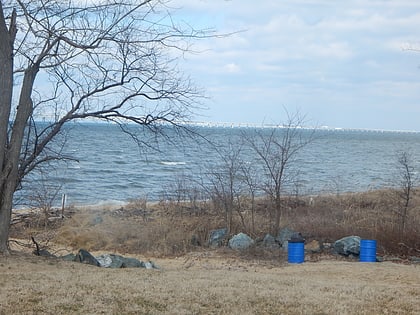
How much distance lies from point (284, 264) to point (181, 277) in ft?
15.1

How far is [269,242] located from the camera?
51.2ft

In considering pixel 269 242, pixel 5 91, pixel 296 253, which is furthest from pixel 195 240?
pixel 5 91

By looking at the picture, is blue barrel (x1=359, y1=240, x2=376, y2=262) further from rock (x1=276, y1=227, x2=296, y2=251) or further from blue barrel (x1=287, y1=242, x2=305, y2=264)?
rock (x1=276, y1=227, x2=296, y2=251)

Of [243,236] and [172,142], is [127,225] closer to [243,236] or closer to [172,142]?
[243,236]

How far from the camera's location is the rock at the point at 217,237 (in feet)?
53.1

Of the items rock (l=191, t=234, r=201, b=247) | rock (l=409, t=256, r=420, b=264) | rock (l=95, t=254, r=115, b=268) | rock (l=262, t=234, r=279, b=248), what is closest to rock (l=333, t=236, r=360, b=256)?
rock (l=409, t=256, r=420, b=264)

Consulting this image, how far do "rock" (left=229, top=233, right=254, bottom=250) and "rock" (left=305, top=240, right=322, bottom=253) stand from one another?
1385 millimetres

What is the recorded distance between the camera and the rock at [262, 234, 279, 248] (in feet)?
50.5

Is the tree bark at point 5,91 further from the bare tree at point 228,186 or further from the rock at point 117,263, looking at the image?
the bare tree at point 228,186

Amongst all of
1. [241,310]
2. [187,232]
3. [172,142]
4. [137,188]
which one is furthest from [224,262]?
[137,188]

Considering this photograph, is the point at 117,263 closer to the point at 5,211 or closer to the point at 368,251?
the point at 5,211

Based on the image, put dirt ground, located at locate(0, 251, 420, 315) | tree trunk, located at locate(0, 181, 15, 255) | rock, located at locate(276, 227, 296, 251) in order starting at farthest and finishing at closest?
rock, located at locate(276, 227, 296, 251)
tree trunk, located at locate(0, 181, 15, 255)
dirt ground, located at locate(0, 251, 420, 315)

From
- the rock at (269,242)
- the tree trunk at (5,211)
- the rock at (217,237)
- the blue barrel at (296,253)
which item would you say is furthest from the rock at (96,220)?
the tree trunk at (5,211)

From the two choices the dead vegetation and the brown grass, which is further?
the dead vegetation
